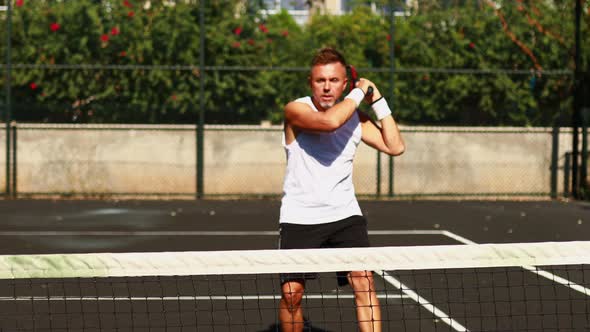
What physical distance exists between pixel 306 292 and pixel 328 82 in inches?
120

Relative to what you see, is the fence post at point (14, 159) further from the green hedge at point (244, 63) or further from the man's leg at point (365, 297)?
the man's leg at point (365, 297)

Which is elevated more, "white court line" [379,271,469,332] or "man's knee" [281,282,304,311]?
"man's knee" [281,282,304,311]

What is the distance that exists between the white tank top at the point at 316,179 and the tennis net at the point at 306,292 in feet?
1.18

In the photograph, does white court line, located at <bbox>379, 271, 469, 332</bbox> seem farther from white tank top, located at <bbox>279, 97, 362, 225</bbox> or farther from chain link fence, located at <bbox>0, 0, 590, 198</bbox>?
chain link fence, located at <bbox>0, 0, 590, 198</bbox>

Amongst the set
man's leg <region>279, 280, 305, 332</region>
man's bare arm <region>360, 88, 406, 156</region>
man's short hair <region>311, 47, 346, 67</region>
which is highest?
man's short hair <region>311, 47, 346, 67</region>

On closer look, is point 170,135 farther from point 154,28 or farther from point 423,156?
point 423,156

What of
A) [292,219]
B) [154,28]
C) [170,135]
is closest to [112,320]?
[292,219]

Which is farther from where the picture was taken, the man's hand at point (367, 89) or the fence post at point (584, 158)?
the fence post at point (584, 158)

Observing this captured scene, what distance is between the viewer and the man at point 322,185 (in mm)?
4625

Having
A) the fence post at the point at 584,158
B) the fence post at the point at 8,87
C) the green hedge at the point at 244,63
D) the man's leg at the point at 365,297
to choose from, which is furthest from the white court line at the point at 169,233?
the man's leg at the point at 365,297

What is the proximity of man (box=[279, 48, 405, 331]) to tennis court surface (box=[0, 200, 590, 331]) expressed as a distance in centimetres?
20

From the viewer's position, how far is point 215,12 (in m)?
17.1

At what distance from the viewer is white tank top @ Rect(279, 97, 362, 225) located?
4.70 meters

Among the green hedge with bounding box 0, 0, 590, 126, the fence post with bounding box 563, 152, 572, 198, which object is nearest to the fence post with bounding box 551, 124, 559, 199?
the fence post with bounding box 563, 152, 572, 198
